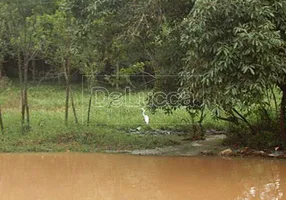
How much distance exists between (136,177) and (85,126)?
4.54 m

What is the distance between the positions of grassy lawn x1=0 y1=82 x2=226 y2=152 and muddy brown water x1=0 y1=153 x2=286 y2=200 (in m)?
0.80

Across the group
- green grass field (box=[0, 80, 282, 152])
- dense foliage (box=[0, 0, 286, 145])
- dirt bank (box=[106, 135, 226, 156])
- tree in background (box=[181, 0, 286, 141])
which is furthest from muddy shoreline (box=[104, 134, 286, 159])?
tree in background (box=[181, 0, 286, 141])

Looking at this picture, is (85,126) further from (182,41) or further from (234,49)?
(234,49)

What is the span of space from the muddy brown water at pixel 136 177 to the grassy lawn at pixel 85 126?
800 millimetres

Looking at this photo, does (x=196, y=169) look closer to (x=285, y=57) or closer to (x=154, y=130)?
(x=285, y=57)

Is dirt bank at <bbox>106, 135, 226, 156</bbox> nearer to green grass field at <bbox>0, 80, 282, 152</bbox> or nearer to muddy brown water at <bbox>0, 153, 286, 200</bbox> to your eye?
green grass field at <bbox>0, 80, 282, 152</bbox>

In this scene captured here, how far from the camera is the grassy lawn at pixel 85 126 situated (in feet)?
34.8

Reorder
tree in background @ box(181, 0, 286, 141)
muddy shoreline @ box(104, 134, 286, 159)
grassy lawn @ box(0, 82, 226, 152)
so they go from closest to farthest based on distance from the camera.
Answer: tree in background @ box(181, 0, 286, 141), muddy shoreline @ box(104, 134, 286, 159), grassy lawn @ box(0, 82, 226, 152)

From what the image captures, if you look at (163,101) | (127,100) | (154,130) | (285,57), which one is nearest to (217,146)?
(163,101)

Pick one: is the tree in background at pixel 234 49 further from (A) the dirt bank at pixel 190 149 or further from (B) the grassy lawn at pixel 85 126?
(B) the grassy lawn at pixel 85 126

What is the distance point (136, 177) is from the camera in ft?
26.0

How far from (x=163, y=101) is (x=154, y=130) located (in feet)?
6.94

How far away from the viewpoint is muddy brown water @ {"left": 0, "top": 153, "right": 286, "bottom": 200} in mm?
6809

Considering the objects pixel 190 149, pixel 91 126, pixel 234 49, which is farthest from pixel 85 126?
pixel 234 49
